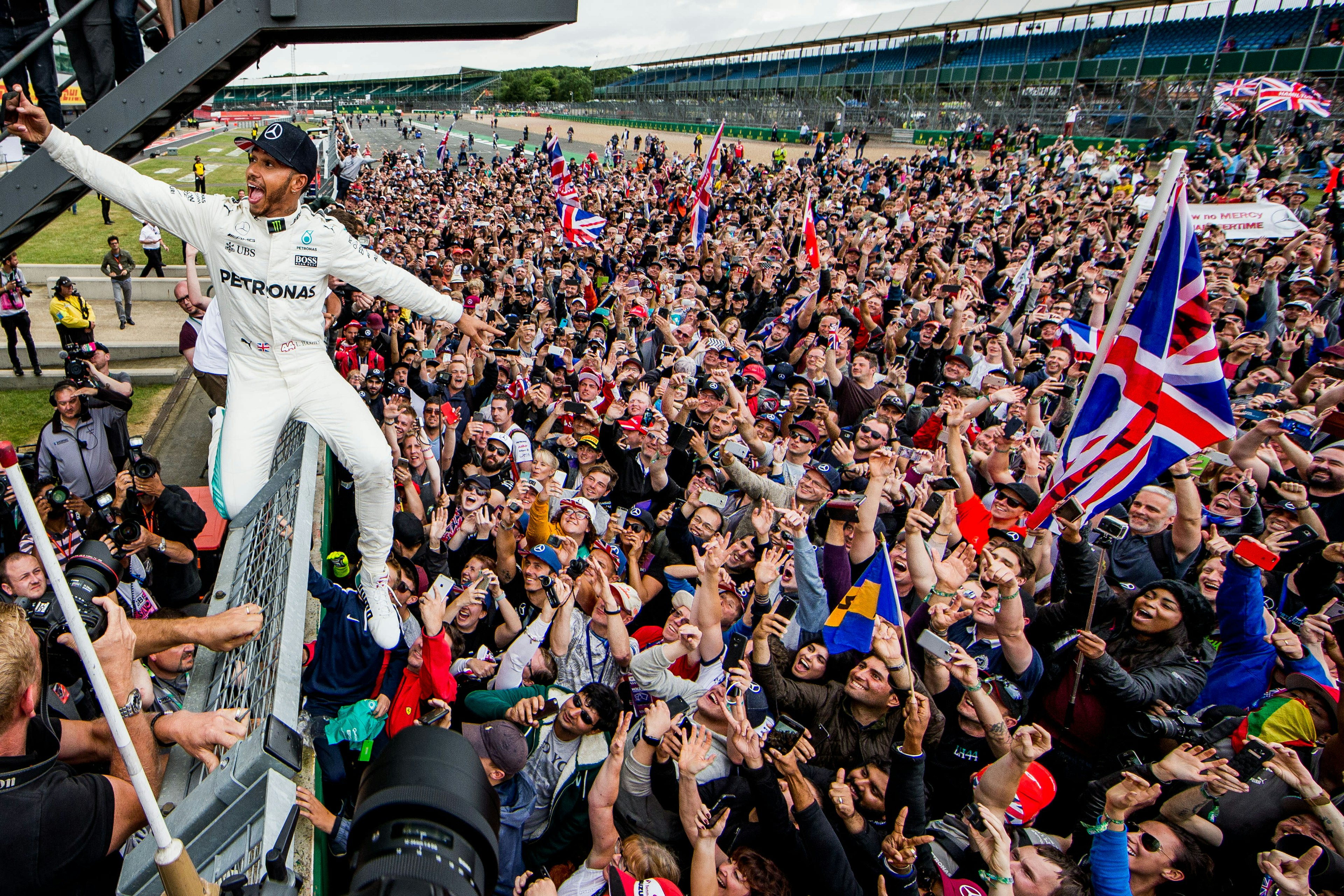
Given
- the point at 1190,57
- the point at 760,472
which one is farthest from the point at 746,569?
the point at 1190,57

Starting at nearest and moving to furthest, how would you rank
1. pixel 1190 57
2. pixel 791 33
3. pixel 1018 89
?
pixel 1190 57, pixel 1018 89, pixel 791 33

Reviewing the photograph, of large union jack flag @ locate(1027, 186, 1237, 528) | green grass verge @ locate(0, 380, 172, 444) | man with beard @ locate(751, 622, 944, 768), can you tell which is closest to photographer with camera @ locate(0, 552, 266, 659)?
man with beard @ locate(751, 622, 944, 768)

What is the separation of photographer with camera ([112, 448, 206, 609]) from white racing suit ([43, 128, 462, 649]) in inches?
49.6

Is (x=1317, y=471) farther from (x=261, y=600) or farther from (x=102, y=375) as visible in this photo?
(x=102, y=375)

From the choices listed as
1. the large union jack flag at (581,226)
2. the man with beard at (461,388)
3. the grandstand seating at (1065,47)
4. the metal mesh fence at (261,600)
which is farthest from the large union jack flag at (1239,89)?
Answer: the metal mesh fence at (261,600)

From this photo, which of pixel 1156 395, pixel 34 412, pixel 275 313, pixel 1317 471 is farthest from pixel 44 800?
pixel 34 412

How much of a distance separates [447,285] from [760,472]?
787 cm

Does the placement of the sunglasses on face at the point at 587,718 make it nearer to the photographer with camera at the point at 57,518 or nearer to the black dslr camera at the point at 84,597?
the black dslr camera at the point at 84,597

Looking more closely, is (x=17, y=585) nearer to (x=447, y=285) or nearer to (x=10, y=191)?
(x=10, y=191)

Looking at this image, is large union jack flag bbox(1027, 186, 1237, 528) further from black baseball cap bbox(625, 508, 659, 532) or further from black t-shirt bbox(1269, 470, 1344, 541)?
black baseball cap bbox(625, 508, 659, 532)

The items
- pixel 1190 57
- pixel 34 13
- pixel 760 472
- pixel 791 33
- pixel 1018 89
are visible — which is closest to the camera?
pixel 34 13

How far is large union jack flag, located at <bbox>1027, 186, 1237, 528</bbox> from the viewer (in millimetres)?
4246

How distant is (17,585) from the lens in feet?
11.3

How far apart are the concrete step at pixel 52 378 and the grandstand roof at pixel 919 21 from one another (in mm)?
36796
